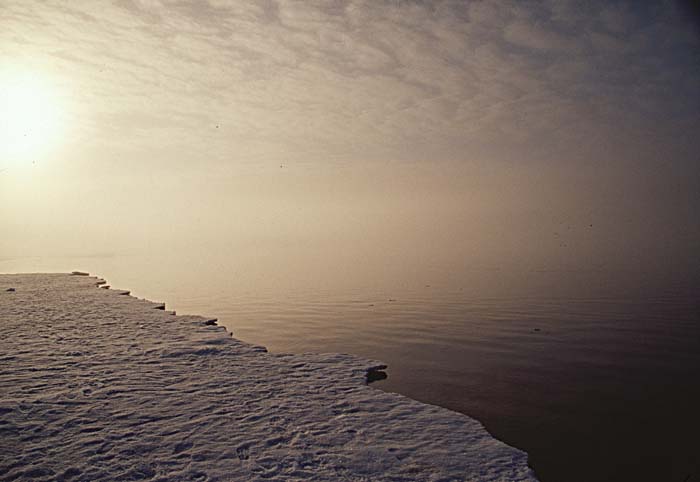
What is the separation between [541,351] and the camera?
45.1ft

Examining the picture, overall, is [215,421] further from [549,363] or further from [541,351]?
A: [541,351]

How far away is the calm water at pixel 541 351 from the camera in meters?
7.57

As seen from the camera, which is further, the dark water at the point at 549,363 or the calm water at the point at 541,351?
the calm water at the point at 541,351

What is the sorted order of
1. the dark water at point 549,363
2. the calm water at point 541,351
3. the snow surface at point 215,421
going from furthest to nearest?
the calm water at point 541,351 < the dark water at point 549,363 < the snow surface at point 215,421

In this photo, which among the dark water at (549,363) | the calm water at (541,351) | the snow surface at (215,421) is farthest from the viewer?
the calm water at (541,351)

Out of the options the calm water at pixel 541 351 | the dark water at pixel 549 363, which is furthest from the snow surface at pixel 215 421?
the calm water at pixel 541 351

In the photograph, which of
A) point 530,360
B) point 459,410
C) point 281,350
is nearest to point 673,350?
point 530,360

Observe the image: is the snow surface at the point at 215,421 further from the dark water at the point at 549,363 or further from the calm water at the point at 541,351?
the calm water at the point at 541,351

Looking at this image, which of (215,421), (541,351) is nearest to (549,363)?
(541,351)

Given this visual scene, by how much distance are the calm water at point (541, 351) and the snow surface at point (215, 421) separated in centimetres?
134

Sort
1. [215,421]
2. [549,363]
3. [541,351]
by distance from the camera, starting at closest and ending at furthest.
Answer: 1. [215,421]
2. [549,363]
3. [541,351]

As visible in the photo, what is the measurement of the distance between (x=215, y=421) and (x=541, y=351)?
10.6 metres

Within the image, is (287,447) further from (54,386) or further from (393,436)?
(54,386)

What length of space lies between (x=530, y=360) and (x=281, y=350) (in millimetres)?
7948
